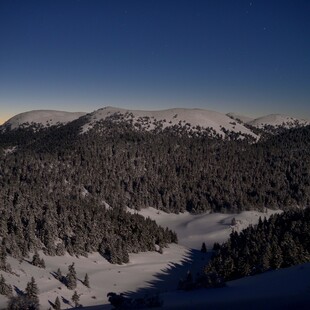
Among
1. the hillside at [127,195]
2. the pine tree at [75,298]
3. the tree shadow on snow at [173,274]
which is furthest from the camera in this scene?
the hillside at [127,195]

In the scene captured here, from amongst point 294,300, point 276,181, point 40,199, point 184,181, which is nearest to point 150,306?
point 294,300

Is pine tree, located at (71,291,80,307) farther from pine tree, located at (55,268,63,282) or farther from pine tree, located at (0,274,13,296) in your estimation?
pine tree, located at (0,274,13,296)

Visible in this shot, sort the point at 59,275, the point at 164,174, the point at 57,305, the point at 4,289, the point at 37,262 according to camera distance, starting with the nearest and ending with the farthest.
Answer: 1. the point at 57,305
2. the point at 4,289
3. the point at 59,275
4. the point at 37,262
5. the point at 164,174

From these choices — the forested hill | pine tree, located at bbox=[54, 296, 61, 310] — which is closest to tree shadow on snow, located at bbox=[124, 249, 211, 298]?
pine tree, located at bbox=[54, 296, 61, 310]

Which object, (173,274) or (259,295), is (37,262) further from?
(259,295)

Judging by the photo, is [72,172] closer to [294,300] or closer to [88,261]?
[88,261]

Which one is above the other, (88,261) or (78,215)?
(78,215)

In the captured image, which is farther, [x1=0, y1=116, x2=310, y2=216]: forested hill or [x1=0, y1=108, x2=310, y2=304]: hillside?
[x1=0, y1=116, x2=310, y2=216]: forested hill

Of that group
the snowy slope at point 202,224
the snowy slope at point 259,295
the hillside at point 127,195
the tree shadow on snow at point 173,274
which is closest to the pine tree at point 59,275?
the hillside at point 127,195

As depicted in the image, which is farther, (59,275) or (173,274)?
(173,274)

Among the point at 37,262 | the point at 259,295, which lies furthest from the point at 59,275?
the point at 259,295

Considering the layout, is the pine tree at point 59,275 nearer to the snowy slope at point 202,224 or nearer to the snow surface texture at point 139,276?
the snow surface texture at point 139,276
